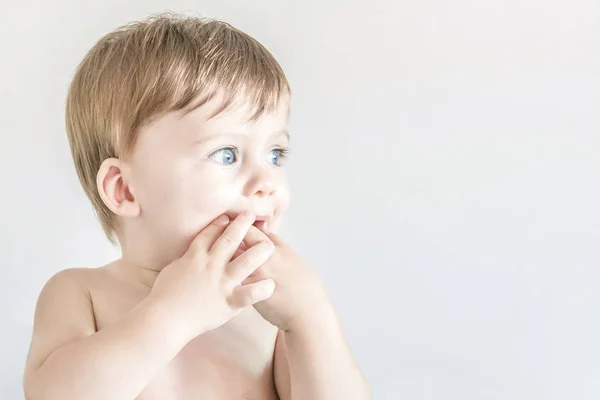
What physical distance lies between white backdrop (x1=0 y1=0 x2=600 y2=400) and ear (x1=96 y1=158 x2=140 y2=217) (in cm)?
45

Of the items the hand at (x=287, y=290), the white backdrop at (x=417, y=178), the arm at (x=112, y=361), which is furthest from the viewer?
the white backdrop at (x=417, y=178)

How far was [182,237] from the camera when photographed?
2.88 ft

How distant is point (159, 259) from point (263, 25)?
0.54 meters

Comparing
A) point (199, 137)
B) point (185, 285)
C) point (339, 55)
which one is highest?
point (339, 55)

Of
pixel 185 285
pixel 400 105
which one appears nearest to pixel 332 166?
pixel 400 105

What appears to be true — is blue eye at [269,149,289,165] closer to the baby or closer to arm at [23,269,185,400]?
the baby

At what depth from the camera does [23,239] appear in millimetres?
1295

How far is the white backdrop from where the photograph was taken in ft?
3.95

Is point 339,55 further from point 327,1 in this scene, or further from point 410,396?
point 410,396

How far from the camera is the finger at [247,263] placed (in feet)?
2.73

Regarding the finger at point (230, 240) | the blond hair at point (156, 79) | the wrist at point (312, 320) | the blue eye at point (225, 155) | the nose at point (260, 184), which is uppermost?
the blond hair at point (156, 79)

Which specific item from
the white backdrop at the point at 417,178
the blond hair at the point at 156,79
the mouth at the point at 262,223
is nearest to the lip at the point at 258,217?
the mouth at the point at 262,223

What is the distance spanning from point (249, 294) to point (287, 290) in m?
0.08

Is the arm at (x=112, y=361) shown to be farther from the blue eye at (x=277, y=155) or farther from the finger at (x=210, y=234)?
the blue eye at (x=277, y=155)
